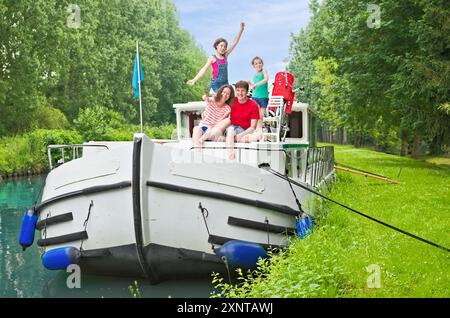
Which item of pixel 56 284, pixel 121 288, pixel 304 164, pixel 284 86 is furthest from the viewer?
pixel 284 86

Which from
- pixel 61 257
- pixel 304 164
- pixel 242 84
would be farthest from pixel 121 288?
pixel 304 164

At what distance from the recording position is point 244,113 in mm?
9758

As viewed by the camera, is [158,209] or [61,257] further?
[61,257]

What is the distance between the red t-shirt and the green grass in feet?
6.40

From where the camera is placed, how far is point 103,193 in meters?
7.74

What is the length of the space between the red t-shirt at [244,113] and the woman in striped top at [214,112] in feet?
0.98

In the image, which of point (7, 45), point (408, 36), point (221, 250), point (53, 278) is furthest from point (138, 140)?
point (7, 45)

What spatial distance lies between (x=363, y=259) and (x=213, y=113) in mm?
3644

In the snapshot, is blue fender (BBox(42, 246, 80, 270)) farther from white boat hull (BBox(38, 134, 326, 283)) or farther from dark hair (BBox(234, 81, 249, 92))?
dark hair (BBox(234, 81, 249, 92))

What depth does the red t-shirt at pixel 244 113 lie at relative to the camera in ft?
31.9

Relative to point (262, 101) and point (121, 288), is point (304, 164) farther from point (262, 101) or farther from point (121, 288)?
point (121, 288)

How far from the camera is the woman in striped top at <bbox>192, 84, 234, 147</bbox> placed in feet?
30.3
